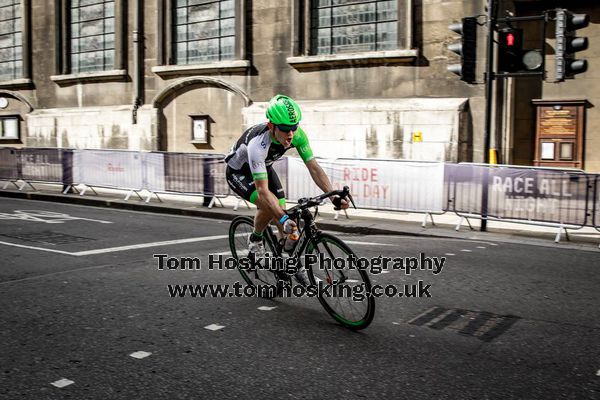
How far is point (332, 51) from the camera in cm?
1844

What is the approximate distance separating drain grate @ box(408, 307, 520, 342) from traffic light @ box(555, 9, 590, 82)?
637 cm

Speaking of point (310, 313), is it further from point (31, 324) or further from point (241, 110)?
point (241, 110)

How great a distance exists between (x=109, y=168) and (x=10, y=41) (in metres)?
13.6

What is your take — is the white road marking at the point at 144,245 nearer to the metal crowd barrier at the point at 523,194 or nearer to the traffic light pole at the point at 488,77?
the metal crowd barrier at the point at 523,194

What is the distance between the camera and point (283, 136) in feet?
17.2

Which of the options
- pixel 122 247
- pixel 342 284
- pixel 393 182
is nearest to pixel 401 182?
pixel 393 182

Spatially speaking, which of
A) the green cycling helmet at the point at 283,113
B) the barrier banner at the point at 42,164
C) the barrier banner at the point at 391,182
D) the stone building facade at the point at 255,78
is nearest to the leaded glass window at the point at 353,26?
the stone building facade at the point at 255,78

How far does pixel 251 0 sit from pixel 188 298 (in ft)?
50.4

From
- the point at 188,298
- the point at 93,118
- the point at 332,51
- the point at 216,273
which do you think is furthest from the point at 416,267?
the point at 93,118

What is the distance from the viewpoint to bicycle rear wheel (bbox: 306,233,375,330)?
480cm

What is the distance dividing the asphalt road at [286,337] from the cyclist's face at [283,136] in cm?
149

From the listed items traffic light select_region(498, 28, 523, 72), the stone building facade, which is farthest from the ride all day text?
the stone building facade

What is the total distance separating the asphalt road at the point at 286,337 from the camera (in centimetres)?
387

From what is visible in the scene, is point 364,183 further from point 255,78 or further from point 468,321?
point 255,78
